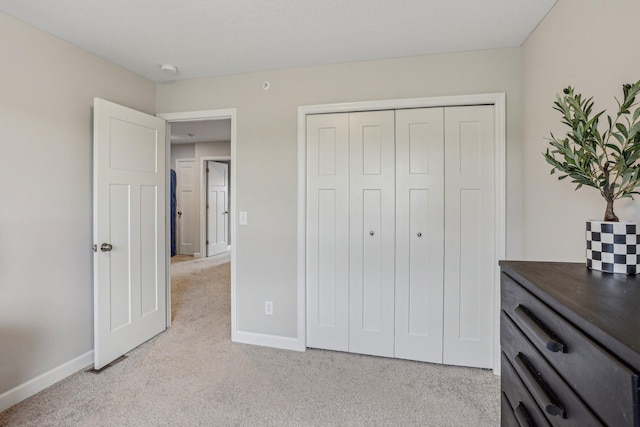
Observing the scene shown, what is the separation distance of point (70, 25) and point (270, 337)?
2.60 meters

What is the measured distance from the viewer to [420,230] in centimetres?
239

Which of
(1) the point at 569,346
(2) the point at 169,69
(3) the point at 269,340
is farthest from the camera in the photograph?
(3) the point at 269,340

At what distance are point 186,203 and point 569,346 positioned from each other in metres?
7.01

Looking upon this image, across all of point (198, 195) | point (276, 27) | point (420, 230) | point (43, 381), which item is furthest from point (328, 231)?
point (198, 195)

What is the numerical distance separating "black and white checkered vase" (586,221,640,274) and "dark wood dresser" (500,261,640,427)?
0.14ft

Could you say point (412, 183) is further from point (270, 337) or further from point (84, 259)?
point (84, 259)

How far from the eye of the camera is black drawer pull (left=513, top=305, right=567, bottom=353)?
2.38ft

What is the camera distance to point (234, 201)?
8.99ft

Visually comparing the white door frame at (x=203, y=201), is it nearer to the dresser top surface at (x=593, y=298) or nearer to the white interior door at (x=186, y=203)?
the white interior door at (x=186, y=203)

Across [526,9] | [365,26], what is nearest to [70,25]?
[365,26]

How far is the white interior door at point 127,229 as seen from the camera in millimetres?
2275

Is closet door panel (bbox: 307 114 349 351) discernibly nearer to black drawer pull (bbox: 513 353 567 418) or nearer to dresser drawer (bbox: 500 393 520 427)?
dresser drawer (bbox: 500 393 520 427)

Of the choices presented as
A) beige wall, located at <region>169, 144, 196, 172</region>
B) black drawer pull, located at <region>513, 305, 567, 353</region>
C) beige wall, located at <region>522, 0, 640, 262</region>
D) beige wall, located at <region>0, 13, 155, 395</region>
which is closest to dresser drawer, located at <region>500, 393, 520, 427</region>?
black drawer pull, located at <region>513, 305, 567, 353</region>

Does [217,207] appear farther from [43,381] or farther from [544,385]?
[544,385]
